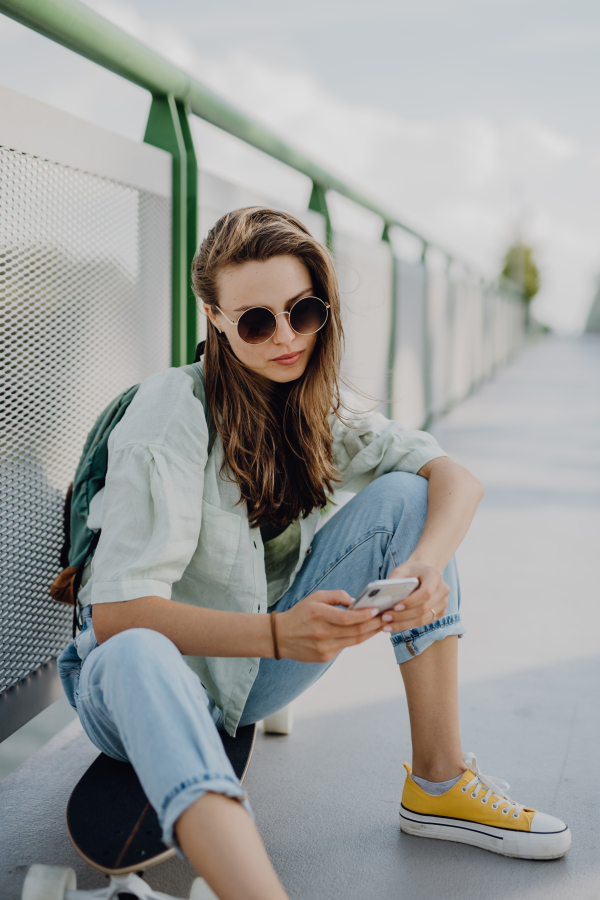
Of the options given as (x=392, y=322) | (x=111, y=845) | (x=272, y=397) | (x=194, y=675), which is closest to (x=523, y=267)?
(x=392, y=322)

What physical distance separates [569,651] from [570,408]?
7731mm

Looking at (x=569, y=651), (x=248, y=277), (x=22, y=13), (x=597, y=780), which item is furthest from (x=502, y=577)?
(x=22, y=13)

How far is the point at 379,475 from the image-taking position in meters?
2.12

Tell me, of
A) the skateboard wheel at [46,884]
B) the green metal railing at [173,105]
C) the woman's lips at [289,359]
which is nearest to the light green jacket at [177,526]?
the woman's lips at [289,359]

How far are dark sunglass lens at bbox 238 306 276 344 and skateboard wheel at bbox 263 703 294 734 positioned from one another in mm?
1158

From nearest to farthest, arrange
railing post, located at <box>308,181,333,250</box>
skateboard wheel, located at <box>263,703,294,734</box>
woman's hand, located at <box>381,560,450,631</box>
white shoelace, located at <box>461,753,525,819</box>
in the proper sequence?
woman's hand, located at <box>381,560,450,631</box> → white shoelace, located at <box>461,753,525,819</box> → skateboard wheel, located at <box>263,703,294,734</box> → railing post, located at <box>308,181,333,250</box>

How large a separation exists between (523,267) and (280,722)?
4522 centimetres

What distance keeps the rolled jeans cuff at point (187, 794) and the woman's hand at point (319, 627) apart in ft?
0.97

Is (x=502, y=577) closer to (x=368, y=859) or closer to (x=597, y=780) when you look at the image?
(x=597, y=780)

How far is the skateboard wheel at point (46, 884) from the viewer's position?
1457 mm

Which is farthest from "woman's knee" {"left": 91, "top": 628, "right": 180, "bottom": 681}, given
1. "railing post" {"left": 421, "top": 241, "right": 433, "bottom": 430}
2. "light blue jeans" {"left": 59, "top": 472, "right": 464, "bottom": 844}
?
"railing post" {"left": 421, "top": 241, "right": 433, "bottom": 430}

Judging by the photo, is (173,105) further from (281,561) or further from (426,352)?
(426,352)

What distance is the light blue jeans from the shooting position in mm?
1278

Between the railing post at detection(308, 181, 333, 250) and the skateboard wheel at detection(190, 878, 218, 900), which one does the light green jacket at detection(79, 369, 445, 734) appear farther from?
the railing post at detection(308, 181, 333, 250)
